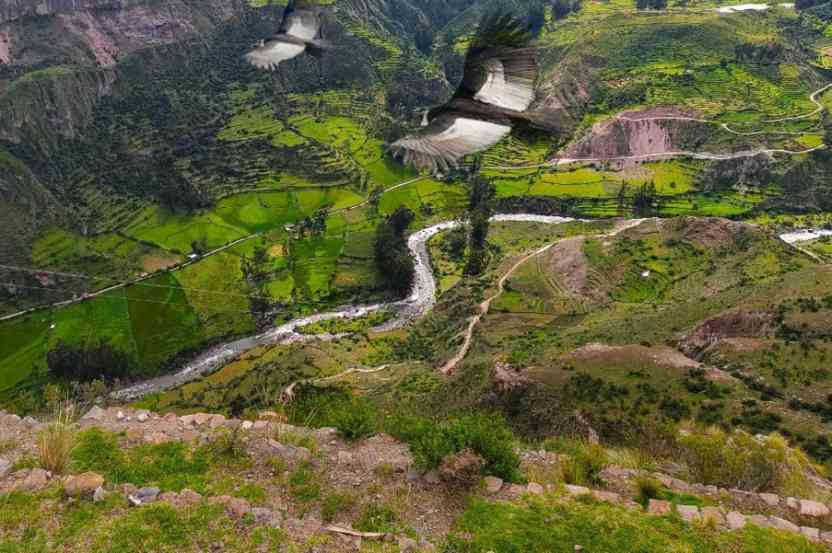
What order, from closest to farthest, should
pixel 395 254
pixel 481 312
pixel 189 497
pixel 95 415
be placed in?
pixel 189 497, pixel 95 415, pixel 481 312, pixel 395 254

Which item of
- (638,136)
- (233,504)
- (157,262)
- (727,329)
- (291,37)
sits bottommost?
(157,262)

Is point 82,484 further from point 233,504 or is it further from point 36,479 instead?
point 233,504

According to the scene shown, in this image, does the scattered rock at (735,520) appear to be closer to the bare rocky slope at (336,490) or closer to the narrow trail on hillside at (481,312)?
the bare rocky slope at (336,490)

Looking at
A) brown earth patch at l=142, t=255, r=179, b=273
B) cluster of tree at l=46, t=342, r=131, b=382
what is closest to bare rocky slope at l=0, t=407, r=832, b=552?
cluster of tree at l=46, t=342, r=131, b=382

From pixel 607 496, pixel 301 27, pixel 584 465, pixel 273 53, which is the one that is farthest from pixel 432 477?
pixel 301 27

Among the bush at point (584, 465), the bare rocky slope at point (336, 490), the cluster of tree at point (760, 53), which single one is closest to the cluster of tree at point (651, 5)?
the cluster of tree at point (760, 53)

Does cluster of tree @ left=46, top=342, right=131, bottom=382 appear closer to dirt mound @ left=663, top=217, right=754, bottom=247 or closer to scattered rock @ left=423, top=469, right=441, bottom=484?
scattered rock @ left=423, top=469, right=441, bottom=484
